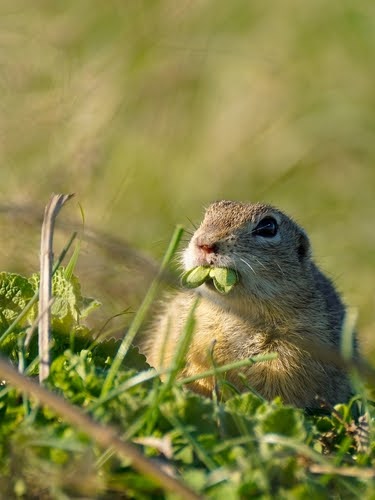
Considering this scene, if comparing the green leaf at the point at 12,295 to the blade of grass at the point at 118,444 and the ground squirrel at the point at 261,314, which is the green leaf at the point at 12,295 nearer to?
the ground squirrel at the point at 261,314

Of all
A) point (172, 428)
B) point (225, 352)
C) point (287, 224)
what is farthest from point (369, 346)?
point (172, 428)

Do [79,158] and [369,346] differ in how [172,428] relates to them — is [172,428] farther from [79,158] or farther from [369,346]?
[79,158]

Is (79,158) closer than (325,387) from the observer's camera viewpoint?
No

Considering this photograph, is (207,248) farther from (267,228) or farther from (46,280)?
(46,280)

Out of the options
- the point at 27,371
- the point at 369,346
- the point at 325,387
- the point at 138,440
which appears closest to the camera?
the point at 138,440

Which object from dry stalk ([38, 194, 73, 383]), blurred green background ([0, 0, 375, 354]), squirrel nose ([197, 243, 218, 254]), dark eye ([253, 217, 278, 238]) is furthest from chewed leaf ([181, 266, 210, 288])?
blurred green background ([0, 0, 375, 354])

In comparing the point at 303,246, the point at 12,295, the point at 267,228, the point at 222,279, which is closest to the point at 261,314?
the point at 222,279
